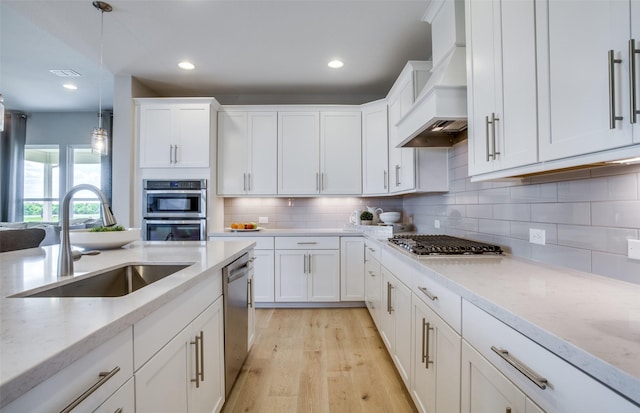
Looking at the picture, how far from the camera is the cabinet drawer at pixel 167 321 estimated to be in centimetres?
87

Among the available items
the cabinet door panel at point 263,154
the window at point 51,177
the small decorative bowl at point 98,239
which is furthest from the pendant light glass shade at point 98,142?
the window at point 51,177

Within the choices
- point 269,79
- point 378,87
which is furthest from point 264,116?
point 378,87

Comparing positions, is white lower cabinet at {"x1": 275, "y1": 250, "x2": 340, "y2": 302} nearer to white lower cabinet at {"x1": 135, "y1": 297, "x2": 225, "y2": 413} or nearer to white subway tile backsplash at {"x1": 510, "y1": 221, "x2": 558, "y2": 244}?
white lower cabinet at {"x1": 135, "y1": 297, "x2": 225, "y2": 413}

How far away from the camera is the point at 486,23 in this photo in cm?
147

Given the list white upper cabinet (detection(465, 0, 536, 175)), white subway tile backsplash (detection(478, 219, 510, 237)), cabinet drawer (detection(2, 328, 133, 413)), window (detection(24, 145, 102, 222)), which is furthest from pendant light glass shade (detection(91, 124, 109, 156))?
window (detection(24, 145, 102, 222))

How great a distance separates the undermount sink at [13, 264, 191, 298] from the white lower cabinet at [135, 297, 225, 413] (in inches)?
12.9

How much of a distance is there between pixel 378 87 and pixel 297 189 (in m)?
1.71

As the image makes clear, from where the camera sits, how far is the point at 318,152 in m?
3.76

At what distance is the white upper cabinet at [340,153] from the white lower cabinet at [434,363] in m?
2.27

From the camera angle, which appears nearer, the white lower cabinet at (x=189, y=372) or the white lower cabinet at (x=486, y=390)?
the white lower cabinet at (x=486, y=390)

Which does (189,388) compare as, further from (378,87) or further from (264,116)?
(378,87)

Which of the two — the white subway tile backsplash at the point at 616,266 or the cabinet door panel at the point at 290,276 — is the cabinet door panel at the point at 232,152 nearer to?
the cabinet door panel at the point at 290,276

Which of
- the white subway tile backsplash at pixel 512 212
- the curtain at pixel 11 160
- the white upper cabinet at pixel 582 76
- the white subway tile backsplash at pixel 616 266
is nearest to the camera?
the white upper cabinet at pixel 582 76

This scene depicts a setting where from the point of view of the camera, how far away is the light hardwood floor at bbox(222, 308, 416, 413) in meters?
1.81
